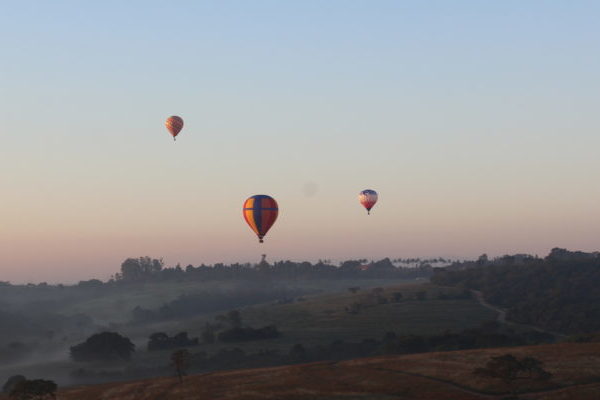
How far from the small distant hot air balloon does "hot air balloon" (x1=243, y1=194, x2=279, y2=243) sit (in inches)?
1191

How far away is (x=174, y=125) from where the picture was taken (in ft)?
453

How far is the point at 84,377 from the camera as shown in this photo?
135m

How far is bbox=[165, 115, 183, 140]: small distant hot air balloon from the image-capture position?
13788 cm

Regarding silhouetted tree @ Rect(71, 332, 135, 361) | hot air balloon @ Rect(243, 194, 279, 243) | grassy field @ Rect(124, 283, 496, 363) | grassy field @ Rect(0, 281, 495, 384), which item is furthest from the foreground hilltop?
silhouetted tree @ Rect(71, 332, 135, 361)

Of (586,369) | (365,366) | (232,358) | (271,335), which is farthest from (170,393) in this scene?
(271,335)

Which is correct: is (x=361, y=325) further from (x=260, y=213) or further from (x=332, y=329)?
(x=260, y=213)

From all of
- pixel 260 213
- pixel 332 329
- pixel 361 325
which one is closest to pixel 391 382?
pixel 260 213

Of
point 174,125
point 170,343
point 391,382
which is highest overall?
point 174,125

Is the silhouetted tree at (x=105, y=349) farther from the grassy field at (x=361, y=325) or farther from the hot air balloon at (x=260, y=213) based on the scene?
the hot air balloon at (x=260, y=213)

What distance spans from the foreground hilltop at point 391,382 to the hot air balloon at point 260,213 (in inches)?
1011

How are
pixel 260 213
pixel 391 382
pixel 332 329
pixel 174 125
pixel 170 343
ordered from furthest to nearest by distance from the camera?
pixel 332 329 → pixel 170 343 → pixel 174 125 → pixel 260 213 → pixel 391 382

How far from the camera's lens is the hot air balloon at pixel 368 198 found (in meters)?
156

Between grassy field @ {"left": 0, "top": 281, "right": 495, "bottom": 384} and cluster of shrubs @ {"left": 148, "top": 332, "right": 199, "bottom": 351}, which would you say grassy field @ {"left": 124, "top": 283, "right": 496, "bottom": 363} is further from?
cluster of shrubs @ {"left": 148, "top": 332, "right": 199, "bottom": 351}

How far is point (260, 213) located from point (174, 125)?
34.4 metres
